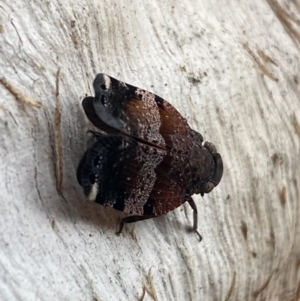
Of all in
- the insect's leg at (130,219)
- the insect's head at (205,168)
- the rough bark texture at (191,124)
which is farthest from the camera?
the insect's head at (205,168)

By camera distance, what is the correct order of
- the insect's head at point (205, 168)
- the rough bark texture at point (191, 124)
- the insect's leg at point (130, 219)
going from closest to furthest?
the rough bark texture at point (191, 124), the insect's leg at point (130, 219), the insect's head at point (205, 168)

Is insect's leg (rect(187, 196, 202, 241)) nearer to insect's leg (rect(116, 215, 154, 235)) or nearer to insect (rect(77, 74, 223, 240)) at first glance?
insect (rect(77, 74, 223, 240))

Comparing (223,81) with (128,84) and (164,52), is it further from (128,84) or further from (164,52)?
(128,84)

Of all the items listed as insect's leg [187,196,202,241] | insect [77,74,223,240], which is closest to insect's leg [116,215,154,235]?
insect [77,74,223,240]

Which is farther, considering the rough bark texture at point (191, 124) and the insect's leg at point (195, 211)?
the insect's leg at point (195, 211)

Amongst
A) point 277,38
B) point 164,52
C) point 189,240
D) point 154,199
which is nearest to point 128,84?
point 164,52

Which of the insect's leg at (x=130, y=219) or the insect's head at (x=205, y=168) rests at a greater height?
the insect's head at (x=205, y=168)

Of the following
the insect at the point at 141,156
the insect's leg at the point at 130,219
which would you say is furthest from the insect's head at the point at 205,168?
the insect's leg at the point at 130,219

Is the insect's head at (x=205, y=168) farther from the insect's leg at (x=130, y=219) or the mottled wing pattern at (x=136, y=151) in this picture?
the insect's leg at (x=130, y=219)
